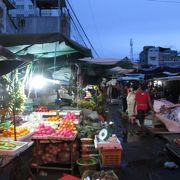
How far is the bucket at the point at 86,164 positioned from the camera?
8.02 metres

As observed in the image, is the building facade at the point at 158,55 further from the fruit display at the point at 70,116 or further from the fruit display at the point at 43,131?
the fruit display at the point at 43,131

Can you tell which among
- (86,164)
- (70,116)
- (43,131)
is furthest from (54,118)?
(86,164)

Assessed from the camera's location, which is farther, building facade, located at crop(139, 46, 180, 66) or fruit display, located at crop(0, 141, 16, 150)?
building facade, located at crop(139, 46, 180, 66)

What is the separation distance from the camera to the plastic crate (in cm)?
816

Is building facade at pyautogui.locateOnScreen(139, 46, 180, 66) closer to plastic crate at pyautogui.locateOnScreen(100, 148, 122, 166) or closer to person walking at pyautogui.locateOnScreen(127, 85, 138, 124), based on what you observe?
person walking at pyautogui.locateOnScreen(127, 85, 138, 124)

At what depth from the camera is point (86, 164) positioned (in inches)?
Answer: 318

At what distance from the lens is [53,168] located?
28.1ft

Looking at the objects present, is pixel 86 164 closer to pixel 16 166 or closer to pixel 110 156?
→ pixel 110 156

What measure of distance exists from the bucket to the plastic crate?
244 millimetres

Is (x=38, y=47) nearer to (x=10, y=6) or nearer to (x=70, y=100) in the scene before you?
(x=70, y=100)

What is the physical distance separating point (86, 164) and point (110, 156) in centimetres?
62

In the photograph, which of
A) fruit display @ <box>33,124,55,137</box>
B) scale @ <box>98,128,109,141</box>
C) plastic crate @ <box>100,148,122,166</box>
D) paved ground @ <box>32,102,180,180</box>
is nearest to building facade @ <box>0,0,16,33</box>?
paved ground @ <box>32,102,180,180</box>

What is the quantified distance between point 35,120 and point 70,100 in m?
5.81

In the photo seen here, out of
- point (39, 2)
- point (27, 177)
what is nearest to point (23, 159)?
point (27, 177)
